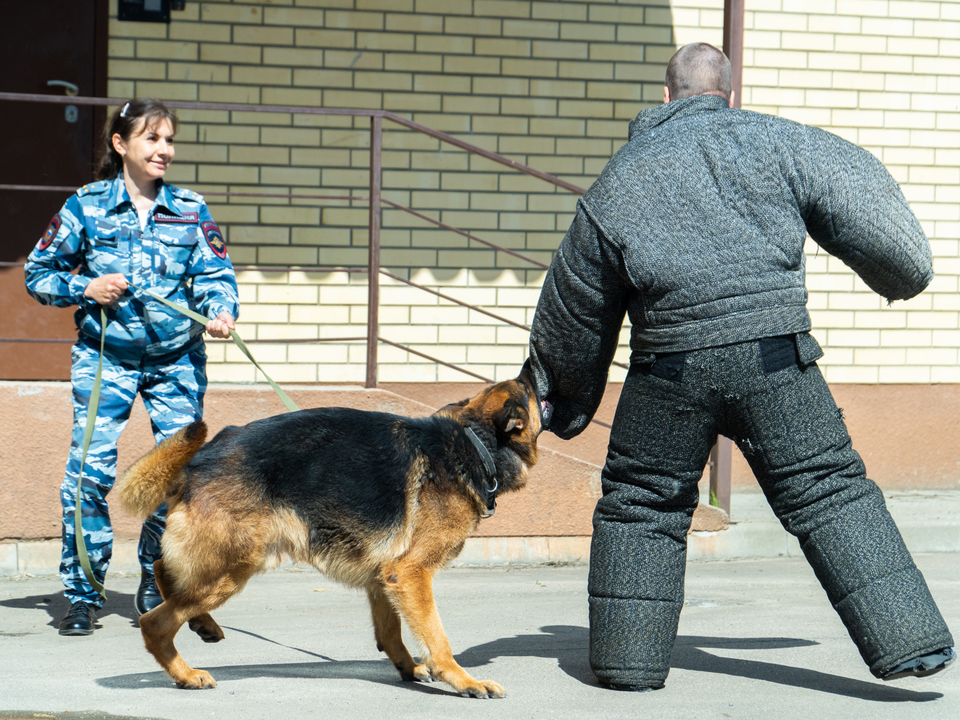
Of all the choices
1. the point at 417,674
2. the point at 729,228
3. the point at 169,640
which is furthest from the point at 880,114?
the point at 169,640

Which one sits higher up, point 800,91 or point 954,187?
point 800,91

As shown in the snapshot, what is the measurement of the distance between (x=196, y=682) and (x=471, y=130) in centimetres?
449

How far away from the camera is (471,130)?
22.7 feet

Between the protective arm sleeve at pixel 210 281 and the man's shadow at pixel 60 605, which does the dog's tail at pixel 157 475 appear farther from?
the man's shadow at pixel 60 605

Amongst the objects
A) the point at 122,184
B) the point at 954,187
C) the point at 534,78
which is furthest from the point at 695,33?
the point at 122,184

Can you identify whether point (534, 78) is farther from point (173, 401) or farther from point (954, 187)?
point (173, 401)

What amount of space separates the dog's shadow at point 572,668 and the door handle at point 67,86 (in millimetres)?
3824

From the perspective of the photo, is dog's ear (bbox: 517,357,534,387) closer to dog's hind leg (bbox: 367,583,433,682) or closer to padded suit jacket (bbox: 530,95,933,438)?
padded suit jacket (bbox: 530,95,933,438)

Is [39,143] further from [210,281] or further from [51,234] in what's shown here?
[210,281]

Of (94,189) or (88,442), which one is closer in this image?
(88,442)

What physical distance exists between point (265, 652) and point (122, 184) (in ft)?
6.39

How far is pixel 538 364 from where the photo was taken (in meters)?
3.46

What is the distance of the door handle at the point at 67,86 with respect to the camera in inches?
246

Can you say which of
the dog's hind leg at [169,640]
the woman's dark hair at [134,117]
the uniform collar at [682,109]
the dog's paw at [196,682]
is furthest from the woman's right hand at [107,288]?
the uniform collar at [682,109]
